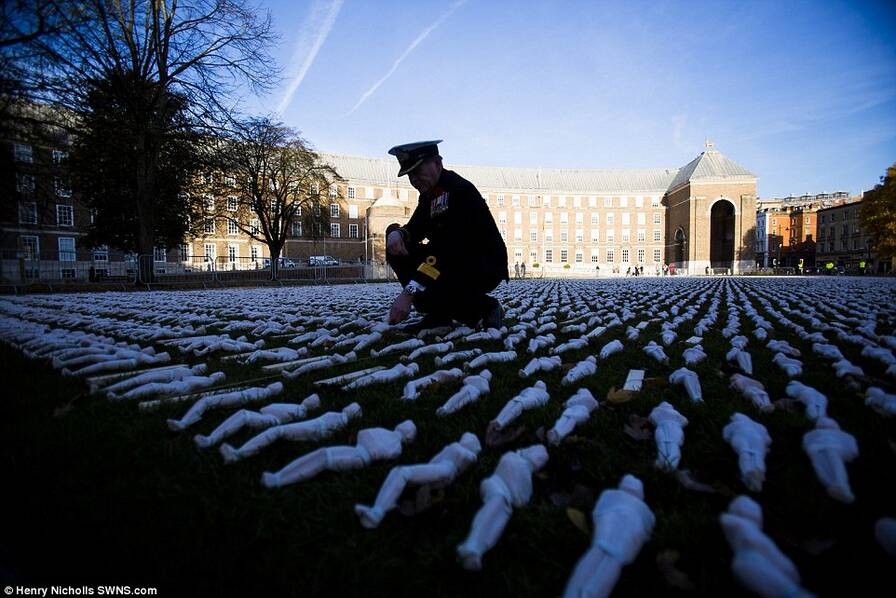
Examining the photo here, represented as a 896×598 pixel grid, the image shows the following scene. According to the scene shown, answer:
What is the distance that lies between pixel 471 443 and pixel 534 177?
237 feet

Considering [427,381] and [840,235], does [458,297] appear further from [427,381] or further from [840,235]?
[840,235]

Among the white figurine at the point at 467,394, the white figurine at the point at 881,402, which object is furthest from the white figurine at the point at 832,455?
the white figurine at the point at 467,394

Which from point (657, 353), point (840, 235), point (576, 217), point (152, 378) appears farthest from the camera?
point (840, 235)

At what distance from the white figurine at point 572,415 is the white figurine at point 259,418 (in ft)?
3.49

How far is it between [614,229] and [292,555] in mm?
71738

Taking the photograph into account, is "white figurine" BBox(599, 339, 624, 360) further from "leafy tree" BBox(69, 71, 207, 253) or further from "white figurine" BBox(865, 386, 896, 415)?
"leafy tree" BBox(69, 71, 207, 253)

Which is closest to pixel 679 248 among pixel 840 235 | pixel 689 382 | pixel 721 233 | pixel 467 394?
pixel 721 233

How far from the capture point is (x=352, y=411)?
1869 mm

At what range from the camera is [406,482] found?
1263mm

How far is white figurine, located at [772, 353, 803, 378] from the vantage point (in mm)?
2334

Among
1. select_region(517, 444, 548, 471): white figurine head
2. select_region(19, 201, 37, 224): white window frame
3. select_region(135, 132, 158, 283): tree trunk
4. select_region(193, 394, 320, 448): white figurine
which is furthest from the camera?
select_region(135, 132, 158, 283): tree trunk

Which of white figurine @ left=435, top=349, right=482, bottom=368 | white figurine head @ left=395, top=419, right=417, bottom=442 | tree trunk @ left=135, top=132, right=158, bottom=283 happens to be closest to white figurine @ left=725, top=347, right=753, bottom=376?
white figurine @ left=435, top=349, right=482, bottom=368

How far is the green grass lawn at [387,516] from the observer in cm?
95

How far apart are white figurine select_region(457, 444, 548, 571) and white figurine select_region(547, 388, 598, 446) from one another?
126 mm
